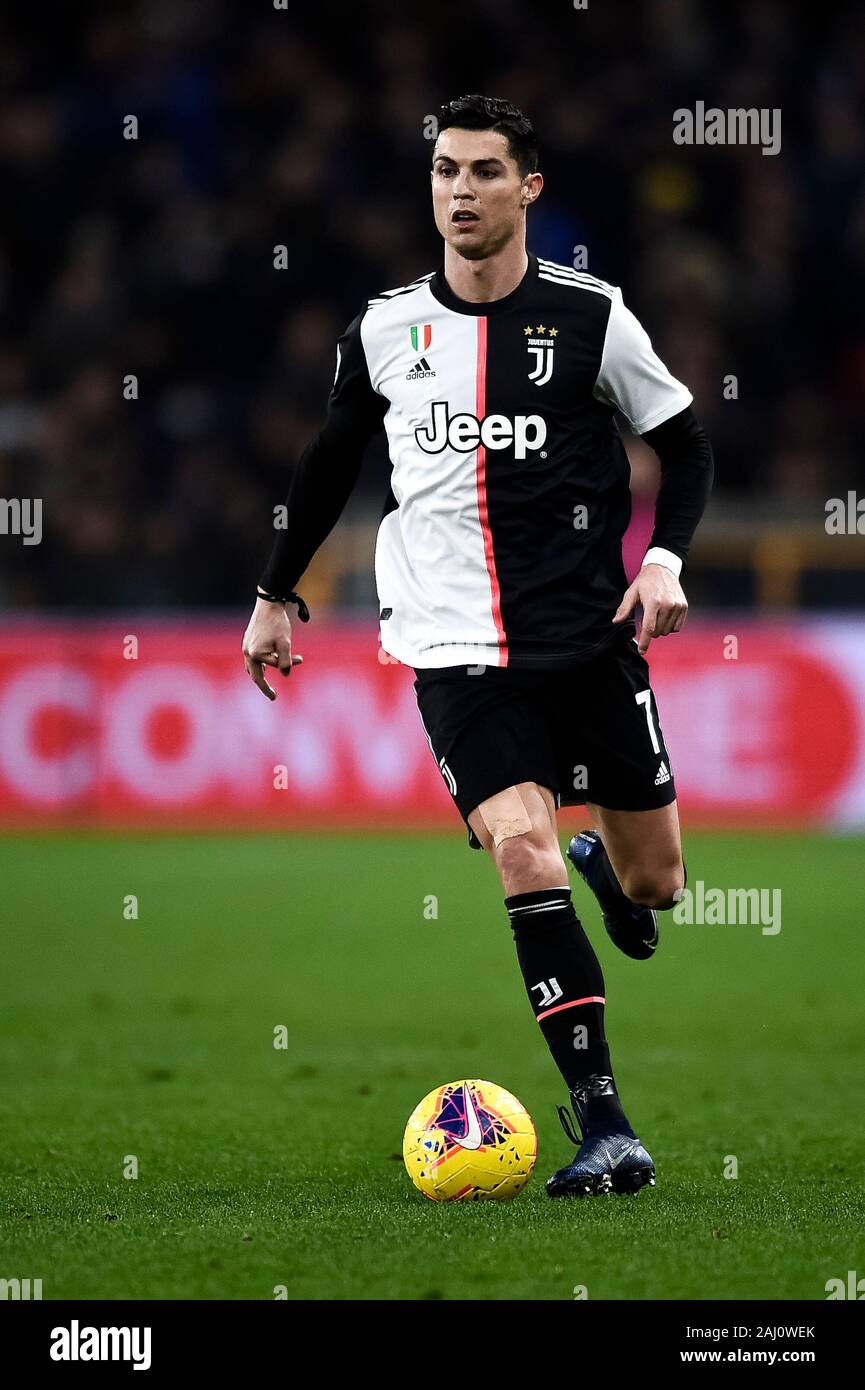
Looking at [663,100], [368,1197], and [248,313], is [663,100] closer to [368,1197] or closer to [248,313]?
[248,313]

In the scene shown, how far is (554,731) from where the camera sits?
523cm

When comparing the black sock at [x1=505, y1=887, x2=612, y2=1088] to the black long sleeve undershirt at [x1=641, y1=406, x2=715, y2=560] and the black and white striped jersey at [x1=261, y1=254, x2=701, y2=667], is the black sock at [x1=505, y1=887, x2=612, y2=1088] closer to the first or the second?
the black and white striped jersey at [x1=261, y1=254, x2=701, y2=667]

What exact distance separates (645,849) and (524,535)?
93cm

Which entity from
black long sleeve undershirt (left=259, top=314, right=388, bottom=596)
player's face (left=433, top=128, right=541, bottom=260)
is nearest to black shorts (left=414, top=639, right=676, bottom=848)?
black long sleeve undershirt (left=259, top=314, right=388, bottom=596)

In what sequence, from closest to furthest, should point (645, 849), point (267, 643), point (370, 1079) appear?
point (267, 643) → point (645, 849) → point (370, 1079)

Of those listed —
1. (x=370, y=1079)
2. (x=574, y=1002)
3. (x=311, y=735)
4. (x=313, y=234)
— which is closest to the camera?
(x=574, y=1002)

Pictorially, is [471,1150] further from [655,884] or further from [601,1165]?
[655,884]

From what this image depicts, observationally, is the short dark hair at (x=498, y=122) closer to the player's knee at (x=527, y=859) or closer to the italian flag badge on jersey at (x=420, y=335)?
the italian flag badge on jersey at (x=420, y=335)

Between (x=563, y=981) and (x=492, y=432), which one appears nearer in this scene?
(x=563, y=981)

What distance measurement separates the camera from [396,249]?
1656cm

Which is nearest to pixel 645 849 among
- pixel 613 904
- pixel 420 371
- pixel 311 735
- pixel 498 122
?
pixel 613 904

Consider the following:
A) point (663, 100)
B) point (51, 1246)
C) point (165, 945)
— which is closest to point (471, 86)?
point (663, 100)

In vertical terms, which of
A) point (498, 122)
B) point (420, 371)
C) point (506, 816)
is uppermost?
point (498, 122)

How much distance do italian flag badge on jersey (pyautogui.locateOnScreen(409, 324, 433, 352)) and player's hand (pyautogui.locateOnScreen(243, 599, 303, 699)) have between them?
2.55 feet
